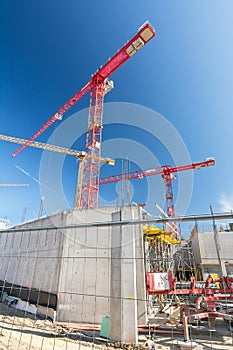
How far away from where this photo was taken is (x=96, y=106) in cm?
1870

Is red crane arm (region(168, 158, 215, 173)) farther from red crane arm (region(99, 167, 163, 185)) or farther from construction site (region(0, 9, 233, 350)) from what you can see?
construction site (region(0, 9, 233, 350))

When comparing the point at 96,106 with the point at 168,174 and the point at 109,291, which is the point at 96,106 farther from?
the point at 109,291

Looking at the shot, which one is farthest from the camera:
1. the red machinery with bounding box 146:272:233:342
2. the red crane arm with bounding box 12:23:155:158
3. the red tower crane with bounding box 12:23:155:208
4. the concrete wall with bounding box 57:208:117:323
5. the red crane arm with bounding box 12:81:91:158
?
the red crane arm with bounding box 12:81:91:158

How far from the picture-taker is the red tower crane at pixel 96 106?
51.8 feet

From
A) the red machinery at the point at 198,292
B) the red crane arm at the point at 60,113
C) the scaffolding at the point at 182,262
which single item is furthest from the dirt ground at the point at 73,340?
the red crane arm at the point at 60,113

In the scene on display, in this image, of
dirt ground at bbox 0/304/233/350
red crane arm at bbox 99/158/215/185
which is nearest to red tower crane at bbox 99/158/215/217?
red crane arm at bbox 99/158/215/185

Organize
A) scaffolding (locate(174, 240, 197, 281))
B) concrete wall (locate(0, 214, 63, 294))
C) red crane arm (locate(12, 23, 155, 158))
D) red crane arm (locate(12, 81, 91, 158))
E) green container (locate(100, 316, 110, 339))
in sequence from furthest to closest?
red crane arm (locate(12, 81, 91, 158)), red crane arm (locate(12, 23, 155, 158)), scaffolding (locate(174, 240, 197, 281)), concrete wall (locate(0, 214, 63, 294)), green container (locate(100, 316, 110, 339))

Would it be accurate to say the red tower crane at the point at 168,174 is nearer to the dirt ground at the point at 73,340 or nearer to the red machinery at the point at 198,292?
the red machinery at the point at 198,292

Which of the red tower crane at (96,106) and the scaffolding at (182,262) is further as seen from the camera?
the red tower crane at (96,106)

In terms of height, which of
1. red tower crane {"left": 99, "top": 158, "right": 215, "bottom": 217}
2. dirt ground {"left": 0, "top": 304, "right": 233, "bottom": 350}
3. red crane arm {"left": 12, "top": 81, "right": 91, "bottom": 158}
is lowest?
dirt ground {"left": 0, "top": 304, "right": 233, "bottom": 350}

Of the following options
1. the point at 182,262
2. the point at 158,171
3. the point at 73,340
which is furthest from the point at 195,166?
the point at 73,340

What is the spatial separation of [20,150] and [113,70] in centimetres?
1905

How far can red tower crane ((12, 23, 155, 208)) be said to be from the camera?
51.8 ft

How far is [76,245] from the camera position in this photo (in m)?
6.69
